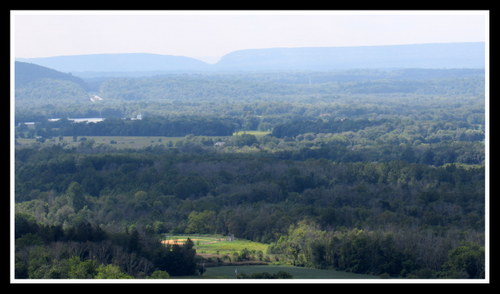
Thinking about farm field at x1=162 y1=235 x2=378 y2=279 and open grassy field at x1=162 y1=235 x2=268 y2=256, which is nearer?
farm field at x1=162 y1=235 x2=378 y2=279

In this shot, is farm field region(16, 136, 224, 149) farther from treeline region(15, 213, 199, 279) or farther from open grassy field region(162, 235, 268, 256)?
treeline region(15, 213, 199, 279)

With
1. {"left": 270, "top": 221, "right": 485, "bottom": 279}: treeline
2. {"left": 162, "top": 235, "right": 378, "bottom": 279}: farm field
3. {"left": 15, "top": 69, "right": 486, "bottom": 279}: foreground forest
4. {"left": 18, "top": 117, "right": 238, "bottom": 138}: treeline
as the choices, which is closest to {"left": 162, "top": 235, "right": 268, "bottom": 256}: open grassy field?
{"left": 162, "top": 235, "right": 378, "bottom": 279}: farm field

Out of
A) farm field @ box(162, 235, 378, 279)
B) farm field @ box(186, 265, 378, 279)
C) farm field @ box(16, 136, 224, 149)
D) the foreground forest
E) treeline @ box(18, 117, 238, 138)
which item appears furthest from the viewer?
treeline @ box(18, 117, 238, 138)

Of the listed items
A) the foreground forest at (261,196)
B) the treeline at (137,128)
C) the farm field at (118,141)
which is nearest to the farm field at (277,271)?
the foreground forest at (261,196)

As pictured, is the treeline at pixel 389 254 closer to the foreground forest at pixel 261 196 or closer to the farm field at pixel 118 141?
the foreground forest at pixel 261 196

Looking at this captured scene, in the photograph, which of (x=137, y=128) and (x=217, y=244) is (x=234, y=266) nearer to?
(x=217, y=244)

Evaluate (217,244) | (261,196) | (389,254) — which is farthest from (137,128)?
(389,254)

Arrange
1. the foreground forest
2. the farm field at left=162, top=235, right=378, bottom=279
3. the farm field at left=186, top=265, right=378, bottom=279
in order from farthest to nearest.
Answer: the foreground forest → the farm field at left=162, top=235, right=378, bottom=279 → the farm field at left=186, top=265, right=378, bottom=279

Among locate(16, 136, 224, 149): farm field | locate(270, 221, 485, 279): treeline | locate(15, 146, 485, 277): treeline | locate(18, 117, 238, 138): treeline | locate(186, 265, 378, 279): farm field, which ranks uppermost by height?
locate(18, 117, 238, 138): treeline

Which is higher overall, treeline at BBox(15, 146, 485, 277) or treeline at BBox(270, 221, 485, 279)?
treeline at BBox(15, 146, 485, 277)
